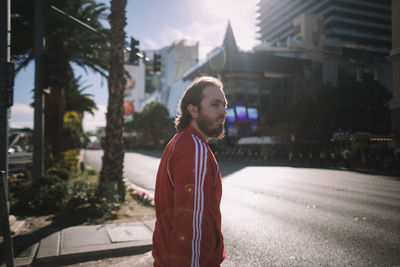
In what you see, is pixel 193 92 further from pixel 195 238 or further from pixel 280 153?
pixel 280 153

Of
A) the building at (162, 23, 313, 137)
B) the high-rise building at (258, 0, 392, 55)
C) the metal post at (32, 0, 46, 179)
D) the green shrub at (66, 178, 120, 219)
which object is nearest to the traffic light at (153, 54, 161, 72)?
the metal post at (32, 0, 46, 179)

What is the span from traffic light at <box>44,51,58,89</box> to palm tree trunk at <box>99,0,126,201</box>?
56.1 inches

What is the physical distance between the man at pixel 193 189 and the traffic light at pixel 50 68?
6.53 m

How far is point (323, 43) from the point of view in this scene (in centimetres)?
7644

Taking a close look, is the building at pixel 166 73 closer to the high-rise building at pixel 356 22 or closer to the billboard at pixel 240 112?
the high-rise building at pixel 356 22

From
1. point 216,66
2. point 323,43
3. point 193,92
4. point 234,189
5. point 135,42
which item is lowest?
point 234,189

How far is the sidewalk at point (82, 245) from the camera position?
3.87 m

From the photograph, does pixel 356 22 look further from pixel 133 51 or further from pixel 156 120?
pixel 133 51

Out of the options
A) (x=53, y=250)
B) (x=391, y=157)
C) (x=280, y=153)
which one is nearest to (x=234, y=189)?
(x=53, y=250)

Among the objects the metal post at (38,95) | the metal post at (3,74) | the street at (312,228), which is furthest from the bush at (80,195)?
the street at (312,228)

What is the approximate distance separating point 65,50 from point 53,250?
9845mm

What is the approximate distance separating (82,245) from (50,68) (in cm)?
485

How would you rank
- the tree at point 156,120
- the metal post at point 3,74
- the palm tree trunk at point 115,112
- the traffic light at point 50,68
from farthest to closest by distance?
the tree at point 156,120 < the traffic light at point 50,68 < the palm tree trunk at point 115,112 < the metal post at point 3,74

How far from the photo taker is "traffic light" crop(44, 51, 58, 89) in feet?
23.7
